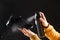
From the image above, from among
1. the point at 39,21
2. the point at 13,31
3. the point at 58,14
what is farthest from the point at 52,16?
the point at 13,31

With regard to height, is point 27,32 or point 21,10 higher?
point 21,10

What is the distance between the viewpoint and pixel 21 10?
4.02ft

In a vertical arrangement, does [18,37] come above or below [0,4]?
below

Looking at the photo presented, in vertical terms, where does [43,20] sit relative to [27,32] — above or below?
above

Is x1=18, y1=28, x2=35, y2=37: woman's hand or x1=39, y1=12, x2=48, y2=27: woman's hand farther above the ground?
x1=39, y1=12, x2=48, y2=27: woman's hand

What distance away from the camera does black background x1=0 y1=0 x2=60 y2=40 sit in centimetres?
121

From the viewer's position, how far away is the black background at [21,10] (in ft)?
3.97

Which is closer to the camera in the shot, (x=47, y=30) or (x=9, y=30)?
(x=47, y=30)

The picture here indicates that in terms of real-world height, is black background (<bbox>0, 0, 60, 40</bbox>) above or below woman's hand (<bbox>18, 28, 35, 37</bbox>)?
above

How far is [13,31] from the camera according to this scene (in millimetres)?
1231

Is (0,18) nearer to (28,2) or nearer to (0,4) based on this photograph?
(0,4)

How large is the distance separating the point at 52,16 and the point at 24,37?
242 mm

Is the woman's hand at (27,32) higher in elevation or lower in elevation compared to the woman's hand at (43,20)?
lower

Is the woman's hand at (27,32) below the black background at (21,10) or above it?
below
